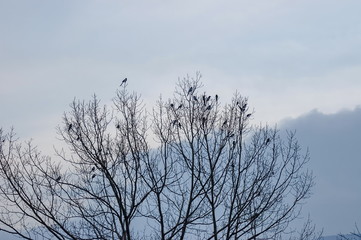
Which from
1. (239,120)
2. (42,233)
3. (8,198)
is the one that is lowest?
(42,233)

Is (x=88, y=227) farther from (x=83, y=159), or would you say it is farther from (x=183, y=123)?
(x=183, y=123)

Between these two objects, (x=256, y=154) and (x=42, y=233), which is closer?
(x=42, y=233)

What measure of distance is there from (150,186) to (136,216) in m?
0.68

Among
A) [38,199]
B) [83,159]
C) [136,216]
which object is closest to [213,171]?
[136,216]

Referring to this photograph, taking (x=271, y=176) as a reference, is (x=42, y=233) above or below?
below

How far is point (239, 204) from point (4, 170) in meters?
4.72

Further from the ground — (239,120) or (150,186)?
(239,120)

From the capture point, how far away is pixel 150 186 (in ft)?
39.5

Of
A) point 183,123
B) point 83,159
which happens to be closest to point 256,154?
point 183,123

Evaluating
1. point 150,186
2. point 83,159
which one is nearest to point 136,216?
point 150,186

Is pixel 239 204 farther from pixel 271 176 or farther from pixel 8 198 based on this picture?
pixel 8 198

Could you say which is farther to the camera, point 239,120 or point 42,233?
point 239,120

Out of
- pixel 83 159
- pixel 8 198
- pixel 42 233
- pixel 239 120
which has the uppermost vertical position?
pixel 239 120

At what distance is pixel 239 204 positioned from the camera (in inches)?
472
